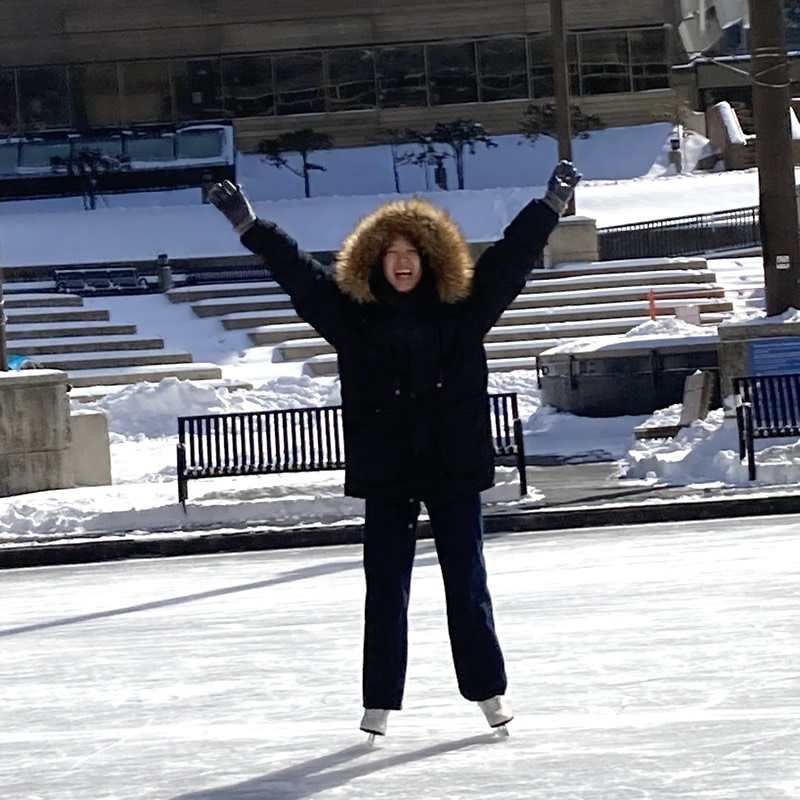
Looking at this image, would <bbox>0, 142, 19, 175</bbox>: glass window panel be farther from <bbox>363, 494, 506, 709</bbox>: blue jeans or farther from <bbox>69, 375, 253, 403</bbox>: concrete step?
<bbox>363, 494, 506, 709</bbox>: blue jeans

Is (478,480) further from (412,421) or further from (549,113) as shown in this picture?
(549,113)

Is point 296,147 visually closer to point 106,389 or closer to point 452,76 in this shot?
point 452,76

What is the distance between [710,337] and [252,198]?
2762 cm

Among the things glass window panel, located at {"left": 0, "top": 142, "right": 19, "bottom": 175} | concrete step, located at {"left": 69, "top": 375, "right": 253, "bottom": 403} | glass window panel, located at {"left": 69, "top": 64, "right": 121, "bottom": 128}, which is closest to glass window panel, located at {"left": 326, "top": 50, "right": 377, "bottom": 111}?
glass window panel, located at {"left": 69, "top": 64, "right": 121, "bottom": 128}

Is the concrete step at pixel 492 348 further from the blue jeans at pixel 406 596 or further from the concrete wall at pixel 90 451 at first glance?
the blue jeans at pixel 406 596

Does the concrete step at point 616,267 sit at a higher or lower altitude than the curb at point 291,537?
higher

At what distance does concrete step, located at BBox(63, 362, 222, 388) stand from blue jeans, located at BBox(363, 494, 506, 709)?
74.0 ft

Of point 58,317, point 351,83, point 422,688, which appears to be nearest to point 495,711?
point 422,688

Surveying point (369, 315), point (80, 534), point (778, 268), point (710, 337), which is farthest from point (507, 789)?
point (710, 337)

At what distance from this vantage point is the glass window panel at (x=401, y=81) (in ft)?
177

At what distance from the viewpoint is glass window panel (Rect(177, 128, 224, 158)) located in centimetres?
5159

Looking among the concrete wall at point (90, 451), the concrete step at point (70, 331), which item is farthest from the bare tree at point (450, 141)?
the concrete wall at point (90, 451)

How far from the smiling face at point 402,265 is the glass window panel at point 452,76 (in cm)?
4869

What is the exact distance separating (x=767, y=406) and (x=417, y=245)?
439 inches
